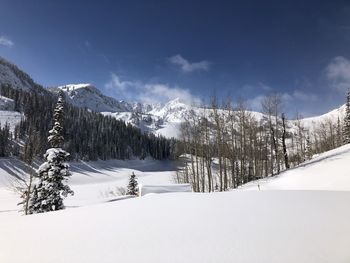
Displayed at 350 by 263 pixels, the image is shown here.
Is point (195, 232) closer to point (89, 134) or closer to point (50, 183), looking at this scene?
point (50, 183)

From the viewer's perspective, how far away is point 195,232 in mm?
5840

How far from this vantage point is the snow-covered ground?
4.83 metres

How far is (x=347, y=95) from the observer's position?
51.8 m

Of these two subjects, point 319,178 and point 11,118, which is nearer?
point 319,178

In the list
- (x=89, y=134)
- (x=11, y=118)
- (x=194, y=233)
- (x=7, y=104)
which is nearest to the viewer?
(x=194, y=233)

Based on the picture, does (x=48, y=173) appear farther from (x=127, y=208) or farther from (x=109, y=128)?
(x=109, y=128)

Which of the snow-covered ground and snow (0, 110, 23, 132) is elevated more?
snow (0, 110, 23, 132)

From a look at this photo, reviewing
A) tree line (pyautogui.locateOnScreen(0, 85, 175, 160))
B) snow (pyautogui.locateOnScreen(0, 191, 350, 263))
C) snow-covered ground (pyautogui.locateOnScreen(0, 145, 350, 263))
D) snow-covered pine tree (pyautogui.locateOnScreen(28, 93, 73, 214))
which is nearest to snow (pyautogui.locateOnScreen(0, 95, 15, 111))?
tree line (pyautogui.locateOnScreen(0, 85, 175, 160))

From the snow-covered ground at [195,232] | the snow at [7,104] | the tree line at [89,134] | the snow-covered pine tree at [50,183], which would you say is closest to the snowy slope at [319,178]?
the snow-covered ground at [195,232]

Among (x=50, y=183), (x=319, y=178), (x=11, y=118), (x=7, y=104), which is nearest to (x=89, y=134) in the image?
(x=11, y=118)

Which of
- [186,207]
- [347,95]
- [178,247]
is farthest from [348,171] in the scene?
[347,95]

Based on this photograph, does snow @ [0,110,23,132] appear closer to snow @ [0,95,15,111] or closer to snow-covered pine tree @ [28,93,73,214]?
snow @ [0,95,15,111]

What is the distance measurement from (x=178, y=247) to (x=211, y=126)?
26022mm

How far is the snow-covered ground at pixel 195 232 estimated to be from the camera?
4.83m
